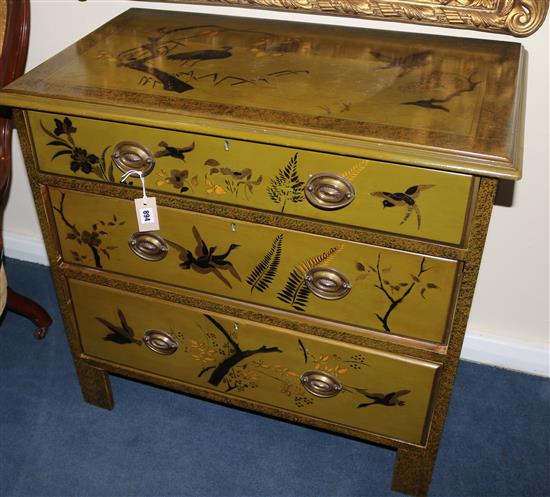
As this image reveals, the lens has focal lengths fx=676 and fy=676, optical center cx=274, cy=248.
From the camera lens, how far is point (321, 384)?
1.64 metres

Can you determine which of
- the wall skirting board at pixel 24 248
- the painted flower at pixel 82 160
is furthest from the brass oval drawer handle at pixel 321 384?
the wall skirting board at pixel 24 248

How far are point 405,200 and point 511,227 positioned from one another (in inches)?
30.5

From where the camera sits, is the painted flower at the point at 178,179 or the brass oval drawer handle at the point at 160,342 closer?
the painted flower at the point at 178,179

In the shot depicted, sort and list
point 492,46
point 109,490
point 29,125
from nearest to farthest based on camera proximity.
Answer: point 29,125, point 492,46, point 109,490

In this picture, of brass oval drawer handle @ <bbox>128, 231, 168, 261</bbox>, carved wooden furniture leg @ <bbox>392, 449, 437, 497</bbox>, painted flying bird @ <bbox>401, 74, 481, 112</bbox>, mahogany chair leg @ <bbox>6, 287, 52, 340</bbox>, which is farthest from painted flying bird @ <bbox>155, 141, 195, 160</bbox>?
mahogany chair leg @ <bbox>6, 287, 52, 340</bbox>

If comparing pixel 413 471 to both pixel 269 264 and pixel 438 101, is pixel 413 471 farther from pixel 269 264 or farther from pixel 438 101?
pixel 438 101

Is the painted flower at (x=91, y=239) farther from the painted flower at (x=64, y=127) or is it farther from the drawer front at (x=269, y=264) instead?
the painted flower at (x=64, y=127)

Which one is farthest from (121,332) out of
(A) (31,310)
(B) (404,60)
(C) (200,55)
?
(B) (404,60)

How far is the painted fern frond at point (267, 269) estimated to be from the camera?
146cm

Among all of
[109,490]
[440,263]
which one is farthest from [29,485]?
[440,263]

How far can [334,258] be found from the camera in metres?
1.42

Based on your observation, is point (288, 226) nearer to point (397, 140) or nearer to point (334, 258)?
point (334, 258)

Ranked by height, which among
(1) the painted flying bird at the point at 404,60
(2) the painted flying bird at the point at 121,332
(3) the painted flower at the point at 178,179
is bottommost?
(2) the painted flying bird at the point at 121,332

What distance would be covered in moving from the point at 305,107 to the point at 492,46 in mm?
551
